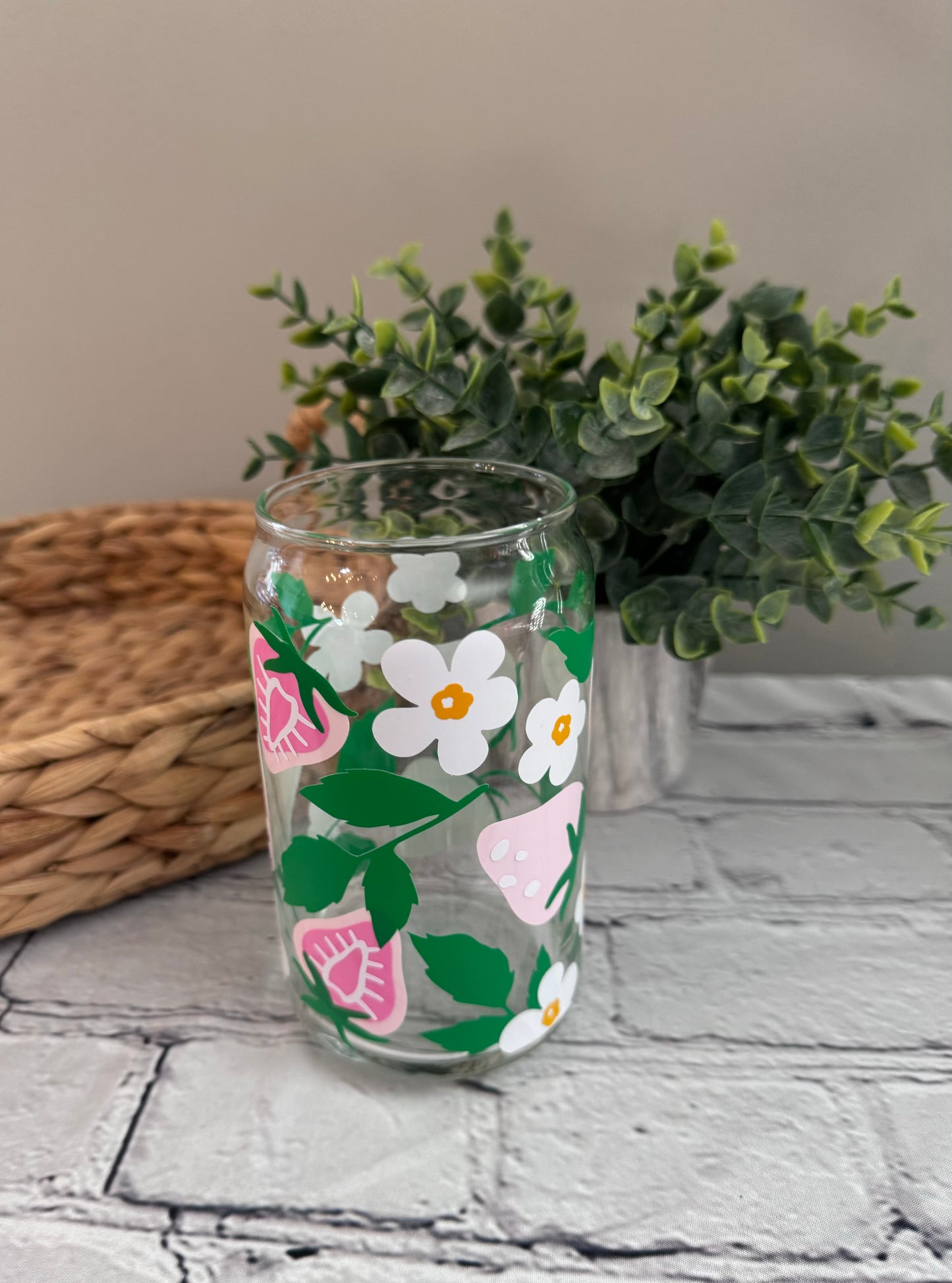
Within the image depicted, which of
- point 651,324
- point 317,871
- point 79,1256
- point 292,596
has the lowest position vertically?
point 79,1256

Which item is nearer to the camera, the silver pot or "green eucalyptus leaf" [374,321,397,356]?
"green eucalyptus leaf" [374,321,397,356]

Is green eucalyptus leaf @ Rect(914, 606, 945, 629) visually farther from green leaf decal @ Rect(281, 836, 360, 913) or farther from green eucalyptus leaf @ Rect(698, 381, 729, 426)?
green leaf decal @ Rect(281, 836, 360, 913)

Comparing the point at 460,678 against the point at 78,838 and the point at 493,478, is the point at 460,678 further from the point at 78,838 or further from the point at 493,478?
the point at 78,838

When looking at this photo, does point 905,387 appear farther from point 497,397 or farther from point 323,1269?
point 323,1269

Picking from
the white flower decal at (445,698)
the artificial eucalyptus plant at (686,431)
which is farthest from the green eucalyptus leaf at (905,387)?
the white flower decal at (445,698)

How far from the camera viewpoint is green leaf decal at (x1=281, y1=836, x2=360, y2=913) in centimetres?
44

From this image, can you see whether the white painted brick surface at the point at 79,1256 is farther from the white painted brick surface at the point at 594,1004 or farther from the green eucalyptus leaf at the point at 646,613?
the green eucalyptus leaf at the point at 646,613

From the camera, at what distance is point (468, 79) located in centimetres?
72

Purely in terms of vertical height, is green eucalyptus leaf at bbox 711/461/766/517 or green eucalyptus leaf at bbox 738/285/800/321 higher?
green eucalyptus leaf at bbox 738/285/800/321

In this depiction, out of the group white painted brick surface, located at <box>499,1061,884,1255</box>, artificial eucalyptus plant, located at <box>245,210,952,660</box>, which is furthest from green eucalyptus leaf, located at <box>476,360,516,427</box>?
white painted brick surface, located at <box>499,1061,884,1255</box>

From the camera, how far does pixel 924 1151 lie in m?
0.43

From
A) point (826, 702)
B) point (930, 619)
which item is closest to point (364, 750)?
point (930, 619)

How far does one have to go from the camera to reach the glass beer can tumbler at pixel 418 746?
409 mm

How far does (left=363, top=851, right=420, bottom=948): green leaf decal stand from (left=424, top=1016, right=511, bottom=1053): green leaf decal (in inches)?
2.1
